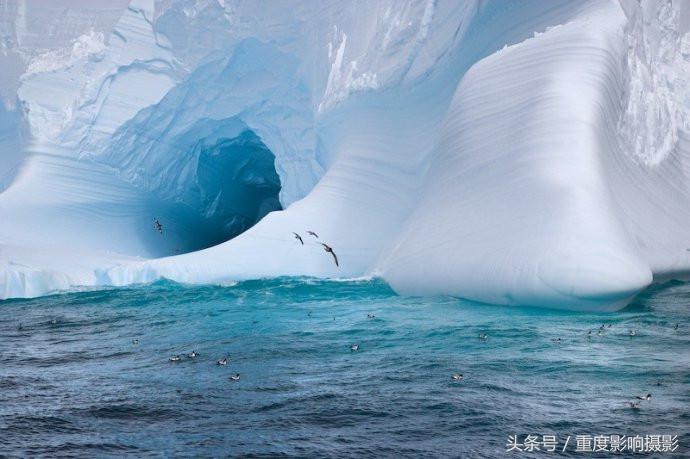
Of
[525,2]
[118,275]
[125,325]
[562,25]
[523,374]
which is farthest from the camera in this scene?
[118,275]

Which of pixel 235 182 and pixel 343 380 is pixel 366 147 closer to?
pixel 235 182

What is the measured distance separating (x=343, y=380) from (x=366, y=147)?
8.22m

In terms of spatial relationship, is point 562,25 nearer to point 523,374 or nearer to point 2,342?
point 523,374

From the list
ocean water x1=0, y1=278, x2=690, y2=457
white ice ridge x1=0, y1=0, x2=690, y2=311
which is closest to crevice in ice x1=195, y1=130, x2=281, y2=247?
white ice ridge x1=0, y1=0, x2=690, y2=311

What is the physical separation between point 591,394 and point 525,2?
8.42 m

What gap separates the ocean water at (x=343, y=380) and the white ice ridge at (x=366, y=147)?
905 millimetres

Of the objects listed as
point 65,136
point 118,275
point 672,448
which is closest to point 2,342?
point 118,275

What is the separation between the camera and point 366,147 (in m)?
14.4

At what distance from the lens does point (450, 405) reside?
579cm

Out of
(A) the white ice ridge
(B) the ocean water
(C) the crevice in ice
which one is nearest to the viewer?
(B) the ocean water

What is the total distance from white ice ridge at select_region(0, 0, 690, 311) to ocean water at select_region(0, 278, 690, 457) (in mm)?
905

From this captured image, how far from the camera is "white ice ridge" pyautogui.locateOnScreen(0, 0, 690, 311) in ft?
31.8

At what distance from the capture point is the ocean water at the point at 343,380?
17.0 feet

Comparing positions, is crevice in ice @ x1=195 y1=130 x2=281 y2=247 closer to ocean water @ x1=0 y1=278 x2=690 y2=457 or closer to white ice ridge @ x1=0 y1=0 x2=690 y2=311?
white ice ridge @ x1=0 y1=0 x2=690 y2=311
